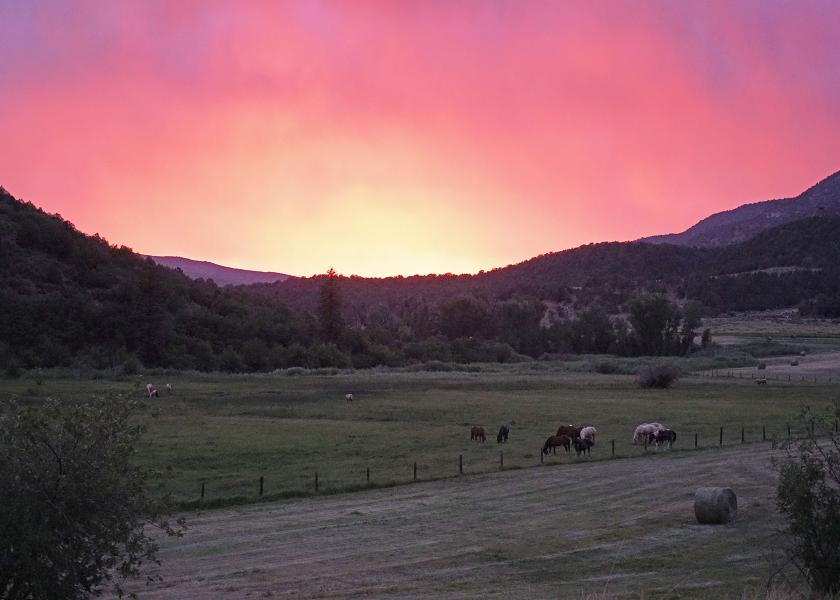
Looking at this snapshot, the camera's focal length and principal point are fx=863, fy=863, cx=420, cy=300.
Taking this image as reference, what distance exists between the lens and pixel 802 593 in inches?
551

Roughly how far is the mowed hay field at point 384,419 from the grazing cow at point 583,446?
625 millimetres

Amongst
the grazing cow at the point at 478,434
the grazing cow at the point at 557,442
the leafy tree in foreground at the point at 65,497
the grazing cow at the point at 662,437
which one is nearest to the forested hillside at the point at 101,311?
the grazing cow at the point at 478,434

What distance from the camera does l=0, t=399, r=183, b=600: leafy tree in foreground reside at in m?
11.5

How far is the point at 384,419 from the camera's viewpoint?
176 feet

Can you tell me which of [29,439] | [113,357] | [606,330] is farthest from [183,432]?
[606,330]

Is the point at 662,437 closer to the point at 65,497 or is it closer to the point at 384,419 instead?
the point at 384,419

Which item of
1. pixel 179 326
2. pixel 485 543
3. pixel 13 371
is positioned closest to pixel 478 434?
pixel 485 543

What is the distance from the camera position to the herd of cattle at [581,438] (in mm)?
39031

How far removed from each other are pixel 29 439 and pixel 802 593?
12148mm

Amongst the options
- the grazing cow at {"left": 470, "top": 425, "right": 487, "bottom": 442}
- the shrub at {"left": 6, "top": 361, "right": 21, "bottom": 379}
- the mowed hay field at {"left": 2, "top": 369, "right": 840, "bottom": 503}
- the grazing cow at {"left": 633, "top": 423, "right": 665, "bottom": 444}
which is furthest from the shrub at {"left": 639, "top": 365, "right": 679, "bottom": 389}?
the shrub at {"left": 6, "top": 361, "right": 21, "bottom": 379}

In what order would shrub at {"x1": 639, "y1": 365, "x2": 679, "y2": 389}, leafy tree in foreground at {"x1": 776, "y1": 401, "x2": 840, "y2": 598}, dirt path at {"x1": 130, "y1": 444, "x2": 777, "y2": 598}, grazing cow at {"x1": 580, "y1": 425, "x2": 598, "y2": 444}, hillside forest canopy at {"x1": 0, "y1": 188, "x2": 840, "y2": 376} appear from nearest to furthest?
leafy tree in foreground at {"x1": 776, "y1": 401, "x2": 840, "y2": 598}
dirt path at {"x1": 130, "y1": 444, "x2": 777, "y2": 598}
grazing cow at {"x1": 580, "y1": 425, "x2": 598, "y2": 444}
shrub at {"x1": 639, "y1": 365, "x2": 679, "y2": 389}
hillside forest canopy at {"x1": 0, "y1": 188, "x2": 840, "y2": 376}

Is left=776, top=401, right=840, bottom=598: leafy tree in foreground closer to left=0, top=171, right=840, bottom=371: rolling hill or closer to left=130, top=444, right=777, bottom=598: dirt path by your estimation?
left=130, top=444, right=777, bottom=598: dirt path

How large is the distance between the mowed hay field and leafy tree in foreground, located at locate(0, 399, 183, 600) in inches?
35.0

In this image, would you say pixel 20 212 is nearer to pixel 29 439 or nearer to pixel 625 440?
pixel 625 440
